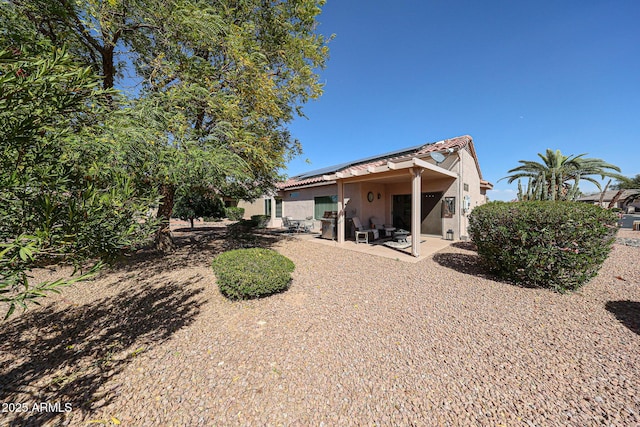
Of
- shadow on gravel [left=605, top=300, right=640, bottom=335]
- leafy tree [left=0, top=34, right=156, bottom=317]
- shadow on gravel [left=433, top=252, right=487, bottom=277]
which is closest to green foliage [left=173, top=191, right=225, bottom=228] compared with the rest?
leafy tree [left=0, top=34, right=156, bottom=317]

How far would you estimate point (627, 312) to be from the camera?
3732mm

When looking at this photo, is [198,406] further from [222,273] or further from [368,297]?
Result: [368,297]

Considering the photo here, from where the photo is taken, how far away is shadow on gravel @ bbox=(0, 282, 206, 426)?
7.97 ft

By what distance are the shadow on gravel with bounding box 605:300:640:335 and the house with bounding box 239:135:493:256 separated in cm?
394

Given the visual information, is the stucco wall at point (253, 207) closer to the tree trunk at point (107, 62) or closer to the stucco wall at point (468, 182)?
the tree trunk at point (107, 62)

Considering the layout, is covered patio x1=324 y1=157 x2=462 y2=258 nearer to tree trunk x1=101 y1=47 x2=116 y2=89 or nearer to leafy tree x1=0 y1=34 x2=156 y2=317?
leafy tree x1=0 y1=34 x2=156 y2=317

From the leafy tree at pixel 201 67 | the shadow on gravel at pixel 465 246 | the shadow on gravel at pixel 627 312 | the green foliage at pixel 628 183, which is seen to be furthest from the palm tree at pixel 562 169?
the leafy tree at pixel 201 67

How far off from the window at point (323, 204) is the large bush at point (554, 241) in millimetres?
8637

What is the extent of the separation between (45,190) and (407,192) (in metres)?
12.1

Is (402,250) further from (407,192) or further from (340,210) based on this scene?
(407,192)

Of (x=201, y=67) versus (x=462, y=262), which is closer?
(x=201, y=67)

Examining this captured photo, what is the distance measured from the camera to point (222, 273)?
4.25m

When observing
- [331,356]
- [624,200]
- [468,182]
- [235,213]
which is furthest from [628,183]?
[235,213]

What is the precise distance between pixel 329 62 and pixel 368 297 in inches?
322
